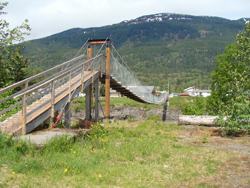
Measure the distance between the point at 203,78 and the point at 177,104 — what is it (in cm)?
10368

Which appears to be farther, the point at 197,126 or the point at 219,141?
the point at 197,126

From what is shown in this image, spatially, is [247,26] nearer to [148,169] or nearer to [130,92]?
[148,169]

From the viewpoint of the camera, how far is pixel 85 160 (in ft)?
15.4

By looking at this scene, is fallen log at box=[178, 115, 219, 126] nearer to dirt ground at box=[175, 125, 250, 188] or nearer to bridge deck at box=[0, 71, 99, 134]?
dirt ground at box=[175, 125, 250, 188]

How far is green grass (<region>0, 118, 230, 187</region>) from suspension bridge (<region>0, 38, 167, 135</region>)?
140cm

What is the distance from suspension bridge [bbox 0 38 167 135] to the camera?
630 cm

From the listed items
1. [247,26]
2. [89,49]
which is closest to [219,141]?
Result: [247,26]

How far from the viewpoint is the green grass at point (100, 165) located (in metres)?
3.78

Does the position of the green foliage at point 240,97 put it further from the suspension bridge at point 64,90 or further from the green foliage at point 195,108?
the green foliage at point 195,108

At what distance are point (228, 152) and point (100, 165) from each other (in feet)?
11.3

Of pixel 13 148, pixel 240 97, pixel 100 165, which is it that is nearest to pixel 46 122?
pixel 13 148

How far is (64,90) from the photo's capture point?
350 inches

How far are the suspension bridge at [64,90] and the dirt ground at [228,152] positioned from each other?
14.1 ft

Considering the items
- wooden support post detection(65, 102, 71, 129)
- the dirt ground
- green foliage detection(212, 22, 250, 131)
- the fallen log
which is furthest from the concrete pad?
the fallen log
